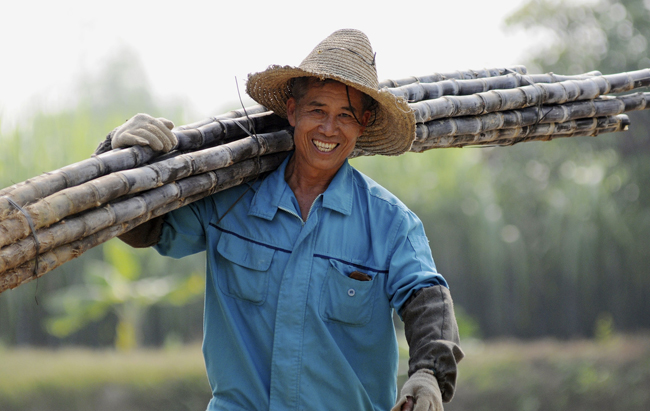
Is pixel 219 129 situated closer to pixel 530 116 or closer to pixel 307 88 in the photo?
pixel 307 88

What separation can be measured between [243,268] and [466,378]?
6.82 metres

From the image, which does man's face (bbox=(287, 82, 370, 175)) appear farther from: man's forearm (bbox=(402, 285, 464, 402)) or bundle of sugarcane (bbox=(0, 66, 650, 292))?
man's forearm (bbox=(402, 285, 464, 402))

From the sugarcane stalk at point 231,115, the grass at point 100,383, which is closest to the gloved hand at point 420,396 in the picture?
the sugarcane stalk at point 231,115

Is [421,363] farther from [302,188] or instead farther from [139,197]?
[139,197]

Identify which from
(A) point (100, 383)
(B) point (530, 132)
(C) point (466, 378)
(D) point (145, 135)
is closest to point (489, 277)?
(C) point (466, 378)

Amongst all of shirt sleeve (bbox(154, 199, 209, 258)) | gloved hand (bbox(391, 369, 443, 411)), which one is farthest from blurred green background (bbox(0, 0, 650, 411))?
gloved hand (bbox(391, 369, 443, 411))

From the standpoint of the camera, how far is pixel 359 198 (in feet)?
7.61

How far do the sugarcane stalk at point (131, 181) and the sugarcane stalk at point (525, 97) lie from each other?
0.62 m

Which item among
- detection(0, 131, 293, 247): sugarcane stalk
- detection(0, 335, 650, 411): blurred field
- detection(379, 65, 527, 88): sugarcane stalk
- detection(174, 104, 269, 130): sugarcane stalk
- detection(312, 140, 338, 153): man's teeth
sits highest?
detection(379, 65, 527, 88): sugarcane stalk

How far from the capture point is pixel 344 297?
84.2 inches

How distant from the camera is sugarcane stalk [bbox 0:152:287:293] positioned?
1.68 meters

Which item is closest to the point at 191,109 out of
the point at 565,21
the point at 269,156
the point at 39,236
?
the point at 565,21

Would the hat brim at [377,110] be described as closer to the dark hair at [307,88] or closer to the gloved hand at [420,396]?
the dark hair at [307,88]

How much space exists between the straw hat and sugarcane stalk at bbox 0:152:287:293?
10.3 inches
